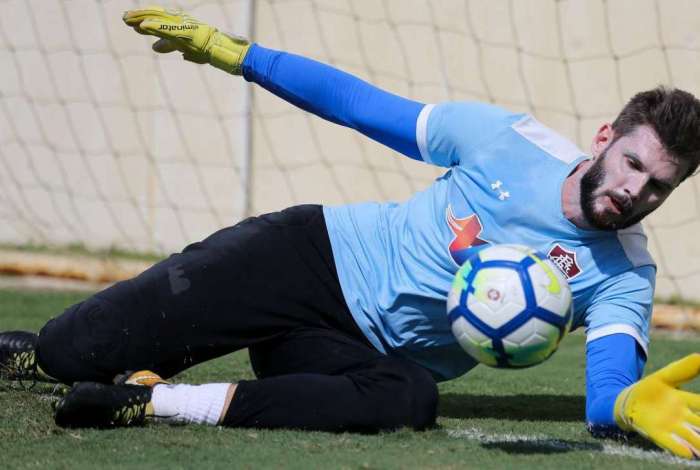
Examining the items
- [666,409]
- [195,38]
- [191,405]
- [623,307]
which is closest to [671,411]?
[666,409]

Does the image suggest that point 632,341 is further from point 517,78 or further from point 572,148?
point 517,78

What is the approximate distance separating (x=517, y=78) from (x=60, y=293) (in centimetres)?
292

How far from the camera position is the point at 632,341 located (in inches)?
136

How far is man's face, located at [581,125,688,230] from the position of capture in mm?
3449

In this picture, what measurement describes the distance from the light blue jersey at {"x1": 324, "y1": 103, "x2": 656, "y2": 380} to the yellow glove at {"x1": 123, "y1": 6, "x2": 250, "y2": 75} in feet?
2.25

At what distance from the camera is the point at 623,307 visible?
354cm

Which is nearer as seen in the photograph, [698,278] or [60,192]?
[698,278]

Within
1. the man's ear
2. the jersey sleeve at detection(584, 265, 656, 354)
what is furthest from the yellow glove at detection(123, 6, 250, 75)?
the jersey sleeve at detection(584, 265, 656, 354)

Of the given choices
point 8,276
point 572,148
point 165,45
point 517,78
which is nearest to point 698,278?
point 517,78

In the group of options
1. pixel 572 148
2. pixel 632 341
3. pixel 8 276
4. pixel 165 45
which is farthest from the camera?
pixel 8 276

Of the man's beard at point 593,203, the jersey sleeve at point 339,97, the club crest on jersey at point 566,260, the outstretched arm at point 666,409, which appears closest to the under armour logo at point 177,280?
the jersey sleeve at point 339,97

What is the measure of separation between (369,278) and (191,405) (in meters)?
0.73

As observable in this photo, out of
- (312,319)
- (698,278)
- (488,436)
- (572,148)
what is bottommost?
(698,278)

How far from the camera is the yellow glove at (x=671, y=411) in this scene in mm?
3123
